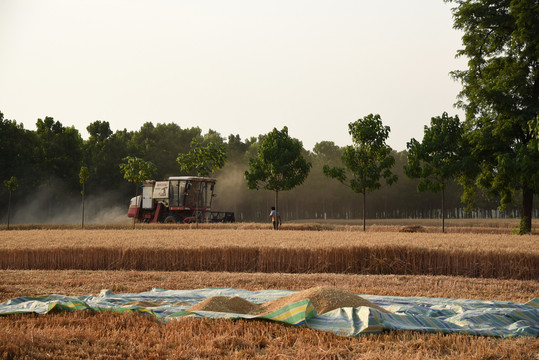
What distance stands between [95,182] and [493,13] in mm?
41388

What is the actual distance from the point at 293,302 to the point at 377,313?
3.56 feet

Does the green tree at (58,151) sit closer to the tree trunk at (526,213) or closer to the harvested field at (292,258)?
the harvested field at (292,258)

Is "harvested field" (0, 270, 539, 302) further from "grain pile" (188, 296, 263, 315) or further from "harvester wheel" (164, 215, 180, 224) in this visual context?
"harvester wheel" (164, 215, 180, 224)

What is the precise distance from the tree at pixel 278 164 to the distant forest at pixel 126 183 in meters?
18.6

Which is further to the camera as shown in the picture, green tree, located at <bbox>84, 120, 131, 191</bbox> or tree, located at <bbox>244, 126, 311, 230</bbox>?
green tree, located at <bbox>84, 120, 131, 191</bbox>

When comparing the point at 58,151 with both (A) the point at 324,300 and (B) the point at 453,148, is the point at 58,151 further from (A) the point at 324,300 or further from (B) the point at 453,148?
(A) the point at 324,300

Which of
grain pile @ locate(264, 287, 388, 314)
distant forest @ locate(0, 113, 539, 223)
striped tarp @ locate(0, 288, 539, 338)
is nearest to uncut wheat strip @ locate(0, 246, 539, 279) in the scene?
striped tarp @ locate(0, 288, 539, 338)

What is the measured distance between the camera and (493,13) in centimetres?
2341

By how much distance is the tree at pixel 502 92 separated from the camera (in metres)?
21.2

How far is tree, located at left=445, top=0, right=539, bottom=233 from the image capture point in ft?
69.7

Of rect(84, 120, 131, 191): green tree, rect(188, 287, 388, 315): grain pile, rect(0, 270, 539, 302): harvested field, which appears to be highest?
rect(84, 120, 131, 191): green tree

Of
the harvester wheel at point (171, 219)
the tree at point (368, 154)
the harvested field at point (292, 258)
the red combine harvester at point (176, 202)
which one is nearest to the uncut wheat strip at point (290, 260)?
the harvested field at point (292, 258)

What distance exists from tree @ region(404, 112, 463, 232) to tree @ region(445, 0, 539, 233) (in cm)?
79

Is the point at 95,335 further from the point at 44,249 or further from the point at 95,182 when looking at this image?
the point at 95,182
